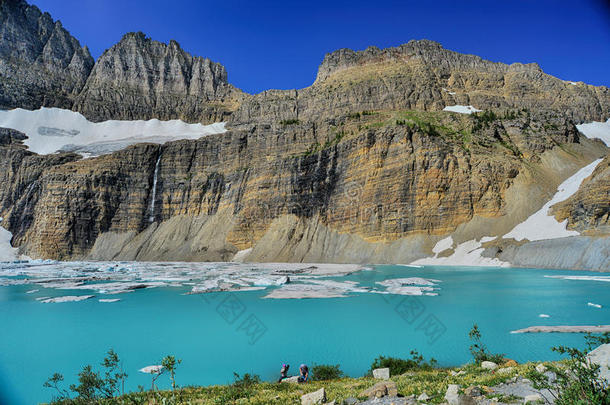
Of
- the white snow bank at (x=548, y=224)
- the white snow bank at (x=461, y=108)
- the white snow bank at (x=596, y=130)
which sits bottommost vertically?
the white snow bank at (x=548, y=224)

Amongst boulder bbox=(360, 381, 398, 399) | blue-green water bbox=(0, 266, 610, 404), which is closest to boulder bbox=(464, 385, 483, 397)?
boulder bbox=(360, 381, 398, 399)

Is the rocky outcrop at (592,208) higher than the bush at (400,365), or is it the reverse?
the rocky outcrop at (592,208)

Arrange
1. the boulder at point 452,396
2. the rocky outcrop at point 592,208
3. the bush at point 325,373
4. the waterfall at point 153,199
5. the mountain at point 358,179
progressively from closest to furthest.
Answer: the boulder at point 452,396 → the bush at point 325,373 → the rocky outcrop at point 592,208 → the mountain at point 358,179 → the waterfall at point 153,199

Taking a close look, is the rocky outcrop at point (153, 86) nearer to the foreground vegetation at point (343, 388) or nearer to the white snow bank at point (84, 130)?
the white snow bank at point (84, 130)

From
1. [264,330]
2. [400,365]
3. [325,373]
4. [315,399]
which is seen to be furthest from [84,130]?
[315,399]

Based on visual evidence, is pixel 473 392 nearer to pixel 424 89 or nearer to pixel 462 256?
pixel 462 256

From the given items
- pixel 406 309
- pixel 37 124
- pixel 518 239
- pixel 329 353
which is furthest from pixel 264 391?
pixel 37 124

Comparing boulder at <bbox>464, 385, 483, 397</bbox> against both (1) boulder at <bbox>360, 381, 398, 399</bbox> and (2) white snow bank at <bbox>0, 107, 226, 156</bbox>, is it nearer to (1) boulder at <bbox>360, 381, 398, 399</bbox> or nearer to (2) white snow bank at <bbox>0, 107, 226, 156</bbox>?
(1) boulder at <bbox>360, 381, 398, 399</bbox>

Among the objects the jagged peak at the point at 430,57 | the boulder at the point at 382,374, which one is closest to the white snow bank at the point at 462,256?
the boulder at the point at 382,374
